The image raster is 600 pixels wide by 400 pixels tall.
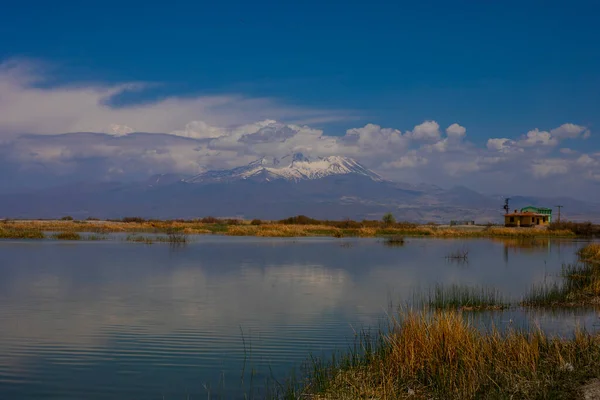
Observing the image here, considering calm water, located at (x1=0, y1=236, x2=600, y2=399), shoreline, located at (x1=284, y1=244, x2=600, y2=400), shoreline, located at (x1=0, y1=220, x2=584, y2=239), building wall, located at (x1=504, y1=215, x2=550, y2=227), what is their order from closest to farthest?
shoreline, located at (x1=284, y1=244, x2=600, y2=400) < calm water, located at (x1=0, y1=236, x2=600, y2=399) < shoreline, located at (x1=0, y1=220, x2=584, y2=239) < building wall, located at (x1=504, y1=215, x2=550, y2=227)

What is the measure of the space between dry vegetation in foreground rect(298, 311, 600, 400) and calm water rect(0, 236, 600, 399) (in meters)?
1.84

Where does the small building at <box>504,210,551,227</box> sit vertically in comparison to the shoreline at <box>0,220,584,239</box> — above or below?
above

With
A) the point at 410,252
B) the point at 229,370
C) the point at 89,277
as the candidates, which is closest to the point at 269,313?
the point at 229,370

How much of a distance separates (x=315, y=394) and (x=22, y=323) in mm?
10041

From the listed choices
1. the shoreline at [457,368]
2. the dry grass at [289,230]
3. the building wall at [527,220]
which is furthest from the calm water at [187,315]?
Answer: the building wall at [527,220]

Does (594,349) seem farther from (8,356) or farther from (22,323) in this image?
(22,323)

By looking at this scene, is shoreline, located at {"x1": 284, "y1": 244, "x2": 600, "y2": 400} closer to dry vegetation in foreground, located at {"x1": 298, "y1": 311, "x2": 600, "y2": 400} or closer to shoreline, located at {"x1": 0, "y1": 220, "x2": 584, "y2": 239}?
dry vegetation in foreground, located at {"x1": 298, "y1": 311, "x2": 600, "y2": 400}

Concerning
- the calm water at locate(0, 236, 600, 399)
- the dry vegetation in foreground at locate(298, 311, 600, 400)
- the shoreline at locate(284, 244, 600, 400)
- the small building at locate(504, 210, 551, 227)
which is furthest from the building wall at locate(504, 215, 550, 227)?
the shoreline at locate(284, 244, 600, 400)

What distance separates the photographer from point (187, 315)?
17984 mm

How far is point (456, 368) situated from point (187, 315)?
9729 millimetres

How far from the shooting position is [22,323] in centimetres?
1633

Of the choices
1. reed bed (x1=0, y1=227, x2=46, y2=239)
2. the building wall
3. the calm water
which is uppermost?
the building wall

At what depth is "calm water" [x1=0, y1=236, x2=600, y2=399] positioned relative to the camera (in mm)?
11516

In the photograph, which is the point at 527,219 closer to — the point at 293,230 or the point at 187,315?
the point at 293,230
